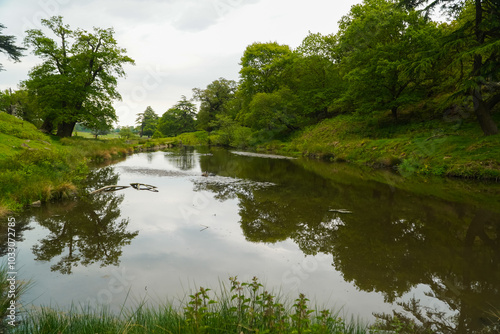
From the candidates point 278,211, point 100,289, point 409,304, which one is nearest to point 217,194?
point 278,211

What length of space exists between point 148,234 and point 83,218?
2.57 m

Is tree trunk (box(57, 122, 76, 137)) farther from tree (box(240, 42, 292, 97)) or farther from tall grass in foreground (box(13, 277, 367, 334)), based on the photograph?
tall grass in foreground (box(13, 277, 367, 334))

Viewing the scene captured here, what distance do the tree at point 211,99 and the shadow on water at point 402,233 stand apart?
62.7 meters

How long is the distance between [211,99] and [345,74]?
50.3 metres

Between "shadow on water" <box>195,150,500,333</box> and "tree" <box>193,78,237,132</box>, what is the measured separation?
6273 centimetres

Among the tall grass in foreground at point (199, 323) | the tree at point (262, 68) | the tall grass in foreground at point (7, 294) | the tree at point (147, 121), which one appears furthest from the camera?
the tree at point (147, 121)

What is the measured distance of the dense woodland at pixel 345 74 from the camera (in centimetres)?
1608

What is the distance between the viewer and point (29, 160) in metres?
10.7

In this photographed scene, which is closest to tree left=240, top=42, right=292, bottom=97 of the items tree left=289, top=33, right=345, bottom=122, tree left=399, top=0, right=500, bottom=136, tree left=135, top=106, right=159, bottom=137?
tree left=289, top=33, right=345, bottom=122

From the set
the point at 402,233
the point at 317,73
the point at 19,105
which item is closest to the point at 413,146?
the point at 402,233

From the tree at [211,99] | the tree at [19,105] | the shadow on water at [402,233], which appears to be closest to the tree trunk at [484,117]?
the shadow on water at [402,233]

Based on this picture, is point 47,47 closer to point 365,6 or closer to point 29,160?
point 29,160

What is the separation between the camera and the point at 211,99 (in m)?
74.8

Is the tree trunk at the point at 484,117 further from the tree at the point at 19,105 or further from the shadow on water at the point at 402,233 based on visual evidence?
the tree at the point at 19,105
